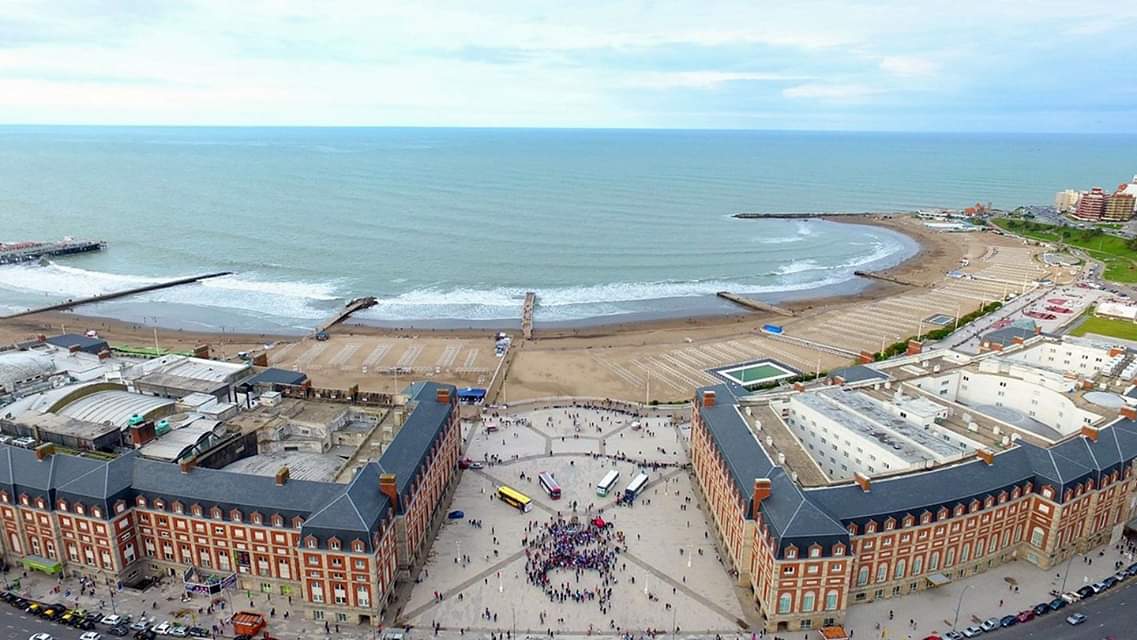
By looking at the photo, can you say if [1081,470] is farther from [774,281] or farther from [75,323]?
[75,323]

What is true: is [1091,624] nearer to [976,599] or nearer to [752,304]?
[976,599]

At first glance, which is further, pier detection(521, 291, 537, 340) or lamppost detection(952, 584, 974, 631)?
pier detection(521, 291, 537, 340)

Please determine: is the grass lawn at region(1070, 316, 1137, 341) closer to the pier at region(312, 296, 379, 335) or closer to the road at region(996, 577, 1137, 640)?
the road at region(996, 577, 1137, 640)

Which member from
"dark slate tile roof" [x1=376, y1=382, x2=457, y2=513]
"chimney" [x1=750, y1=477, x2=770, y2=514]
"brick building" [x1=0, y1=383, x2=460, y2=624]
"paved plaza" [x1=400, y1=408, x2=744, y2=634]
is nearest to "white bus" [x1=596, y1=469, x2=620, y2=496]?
"paved plaza" [x1=400, y1=408, x2=744, y2=634]

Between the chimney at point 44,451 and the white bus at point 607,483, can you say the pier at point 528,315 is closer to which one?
the white bus at point 607,483

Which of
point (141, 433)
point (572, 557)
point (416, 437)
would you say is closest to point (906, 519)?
point (572, 557)

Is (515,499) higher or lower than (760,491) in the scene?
lower

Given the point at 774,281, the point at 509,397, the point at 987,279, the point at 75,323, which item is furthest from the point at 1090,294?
the point at 75,323

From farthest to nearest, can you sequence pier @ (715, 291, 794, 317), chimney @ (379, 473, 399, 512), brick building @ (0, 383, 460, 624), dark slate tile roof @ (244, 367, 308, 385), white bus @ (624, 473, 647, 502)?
1. pier @ (715, 291, 794, 317)
2. dark slate tile roof @ (244, 367, 308, 385)
3. white bus @ (624, 473, 647, 502)
4. chimney @ (379, 473, 399, 512)
5. brick building @ (0, 383, 460, 624)
